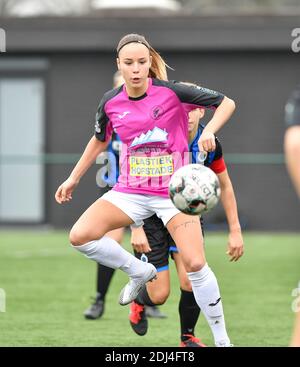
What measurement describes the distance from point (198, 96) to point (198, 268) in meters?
1.09

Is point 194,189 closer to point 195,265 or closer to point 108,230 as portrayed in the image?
point 195,265

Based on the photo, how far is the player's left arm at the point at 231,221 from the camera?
661cm

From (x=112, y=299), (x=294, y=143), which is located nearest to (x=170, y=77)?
(x=112, y=299)

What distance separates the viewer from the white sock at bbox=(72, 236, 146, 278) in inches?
265

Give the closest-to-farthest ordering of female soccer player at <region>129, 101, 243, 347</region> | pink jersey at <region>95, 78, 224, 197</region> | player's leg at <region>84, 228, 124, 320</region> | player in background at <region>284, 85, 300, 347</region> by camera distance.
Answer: player in background at <region>284, 85, 300, 347</region> < pink jersey at <region>95, 78, 224, 197</region> < female soccer player at <region>129, 101, 243, 347</region> < player's leg at <region>84, 228, 124, 320</region>

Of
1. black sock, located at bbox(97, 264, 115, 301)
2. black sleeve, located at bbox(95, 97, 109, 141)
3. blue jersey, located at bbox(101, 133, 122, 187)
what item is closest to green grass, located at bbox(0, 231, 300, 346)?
black sock, located at bbox(97, 264, 115, 301)

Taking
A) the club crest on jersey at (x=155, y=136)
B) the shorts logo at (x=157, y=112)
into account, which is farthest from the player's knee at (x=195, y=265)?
the shorts logo at (x=157, y=112)

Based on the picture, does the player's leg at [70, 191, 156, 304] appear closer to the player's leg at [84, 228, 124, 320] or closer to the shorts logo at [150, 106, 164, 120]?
the shorts logo at [150, 106, 164, 120]

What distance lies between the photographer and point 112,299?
33.2 feet

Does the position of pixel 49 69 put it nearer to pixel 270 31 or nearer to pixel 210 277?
pixel 270 31

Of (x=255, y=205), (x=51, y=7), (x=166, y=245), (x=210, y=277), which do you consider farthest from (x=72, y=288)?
(x=51, y=7)

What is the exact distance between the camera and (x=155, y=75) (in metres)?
6.96

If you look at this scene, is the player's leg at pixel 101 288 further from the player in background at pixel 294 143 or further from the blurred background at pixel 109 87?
the blurred background at pixel 109 87
